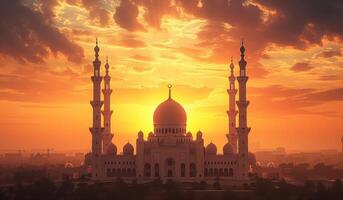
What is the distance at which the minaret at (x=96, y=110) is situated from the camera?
55.9 meters

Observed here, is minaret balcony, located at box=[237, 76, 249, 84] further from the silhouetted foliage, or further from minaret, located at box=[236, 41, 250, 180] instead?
the silhouetted foliage

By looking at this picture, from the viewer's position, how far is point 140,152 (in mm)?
56625

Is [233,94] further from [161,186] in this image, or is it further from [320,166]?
[320,166]

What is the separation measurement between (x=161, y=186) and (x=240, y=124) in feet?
36.3

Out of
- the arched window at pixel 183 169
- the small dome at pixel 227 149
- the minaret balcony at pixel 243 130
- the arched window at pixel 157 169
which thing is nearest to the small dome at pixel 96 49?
the arched window at pixel 157 169

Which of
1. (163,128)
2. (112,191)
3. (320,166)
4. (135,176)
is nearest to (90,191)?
(112,191)

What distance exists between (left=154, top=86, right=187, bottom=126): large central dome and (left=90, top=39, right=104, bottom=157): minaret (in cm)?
656

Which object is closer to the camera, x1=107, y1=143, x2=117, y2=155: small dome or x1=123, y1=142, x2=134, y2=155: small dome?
x1=107, y1=143, x2=117, y2=155: small dome

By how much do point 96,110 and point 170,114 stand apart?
7827mm

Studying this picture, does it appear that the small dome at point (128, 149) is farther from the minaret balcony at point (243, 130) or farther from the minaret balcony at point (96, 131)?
the minaret balcony at point (243, 130)

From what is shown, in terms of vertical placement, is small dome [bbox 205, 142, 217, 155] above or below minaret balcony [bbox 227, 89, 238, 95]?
below

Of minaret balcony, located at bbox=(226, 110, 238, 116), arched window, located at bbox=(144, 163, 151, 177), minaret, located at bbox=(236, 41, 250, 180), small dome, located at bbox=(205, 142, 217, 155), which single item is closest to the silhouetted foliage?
minaret, located at bbox=(236, 41, 250, 180)

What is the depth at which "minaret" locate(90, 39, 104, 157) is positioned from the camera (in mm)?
55875

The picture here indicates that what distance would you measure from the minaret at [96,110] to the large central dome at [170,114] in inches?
258
